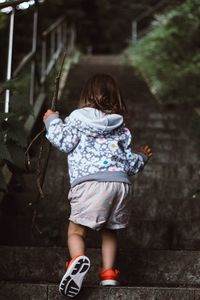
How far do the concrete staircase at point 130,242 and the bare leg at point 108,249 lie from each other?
16cm

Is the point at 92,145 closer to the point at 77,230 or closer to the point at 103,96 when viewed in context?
the point at 103,96

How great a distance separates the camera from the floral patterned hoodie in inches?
140

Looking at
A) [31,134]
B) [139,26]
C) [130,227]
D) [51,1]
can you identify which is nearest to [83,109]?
[130,227]

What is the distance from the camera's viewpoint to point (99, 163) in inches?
140

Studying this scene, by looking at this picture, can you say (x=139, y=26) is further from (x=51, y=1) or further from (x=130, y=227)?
(x=130, y=227)

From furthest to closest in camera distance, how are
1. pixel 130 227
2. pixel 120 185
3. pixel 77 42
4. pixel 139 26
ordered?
pixel 77 42 → pixel 139 26 → pixel 130 227 → pixel 120 185

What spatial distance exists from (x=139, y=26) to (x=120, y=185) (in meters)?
16.1

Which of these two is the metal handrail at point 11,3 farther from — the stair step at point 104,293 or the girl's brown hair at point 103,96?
the stair step at point 104,293

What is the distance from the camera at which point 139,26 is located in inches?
755

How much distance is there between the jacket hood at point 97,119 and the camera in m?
3.58

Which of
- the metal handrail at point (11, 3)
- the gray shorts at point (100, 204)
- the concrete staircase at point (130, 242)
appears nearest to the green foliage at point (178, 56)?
the concrete staircase at point (130, 242)

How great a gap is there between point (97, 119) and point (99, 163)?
0.25 metres

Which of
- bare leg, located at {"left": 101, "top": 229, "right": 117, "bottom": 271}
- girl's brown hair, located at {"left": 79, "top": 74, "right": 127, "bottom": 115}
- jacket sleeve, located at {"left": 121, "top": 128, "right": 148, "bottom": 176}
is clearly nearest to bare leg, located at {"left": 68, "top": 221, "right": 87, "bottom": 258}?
bare leg, located at {"left": 101, "top": 229, "right": 117, "bottom": 271}

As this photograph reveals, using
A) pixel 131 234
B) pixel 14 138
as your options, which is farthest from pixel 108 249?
pixel 14 138
